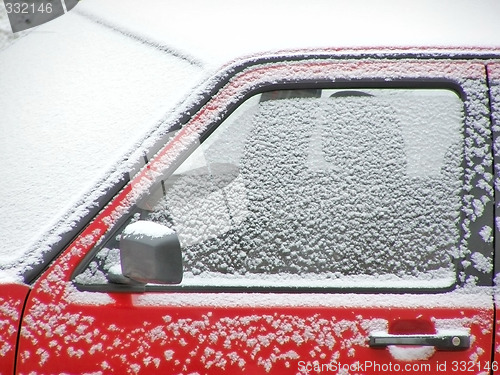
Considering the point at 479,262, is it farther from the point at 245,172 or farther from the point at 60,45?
the point at 60,45

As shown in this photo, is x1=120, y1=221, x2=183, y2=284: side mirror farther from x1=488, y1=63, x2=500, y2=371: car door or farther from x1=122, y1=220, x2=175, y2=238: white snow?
x1=488, y1=63, x2=500, y2=371: car door

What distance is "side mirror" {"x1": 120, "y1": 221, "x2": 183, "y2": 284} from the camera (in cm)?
143

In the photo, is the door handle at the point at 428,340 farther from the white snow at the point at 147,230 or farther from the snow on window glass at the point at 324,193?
the white snow at the point at 147,230

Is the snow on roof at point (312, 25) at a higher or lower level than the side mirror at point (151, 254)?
higher

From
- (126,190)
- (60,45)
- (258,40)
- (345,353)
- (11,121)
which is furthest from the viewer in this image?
(60,45)

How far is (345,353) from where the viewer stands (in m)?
1.54

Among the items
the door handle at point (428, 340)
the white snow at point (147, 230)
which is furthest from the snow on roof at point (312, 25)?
the door handle at point (428, 340)

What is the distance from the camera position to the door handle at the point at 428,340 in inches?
60.5

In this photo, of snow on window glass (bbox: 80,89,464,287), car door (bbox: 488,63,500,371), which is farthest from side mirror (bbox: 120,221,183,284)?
car door (bbox: 488,63,500,371)

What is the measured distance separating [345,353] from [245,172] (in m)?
0.59

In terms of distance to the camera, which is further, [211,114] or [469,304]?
[211,114]

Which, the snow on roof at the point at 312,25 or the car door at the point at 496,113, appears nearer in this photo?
the car door at the point at 496,113

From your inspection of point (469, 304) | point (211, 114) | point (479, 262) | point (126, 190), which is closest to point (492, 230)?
point (479, 262)

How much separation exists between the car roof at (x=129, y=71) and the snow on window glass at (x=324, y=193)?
6.9 inches
